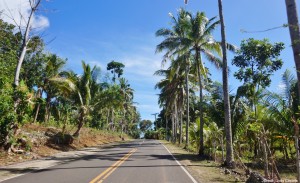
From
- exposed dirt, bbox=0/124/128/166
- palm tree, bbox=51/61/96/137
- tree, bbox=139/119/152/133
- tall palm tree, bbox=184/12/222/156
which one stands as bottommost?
exposed dirt, bbox=0/124/128/166

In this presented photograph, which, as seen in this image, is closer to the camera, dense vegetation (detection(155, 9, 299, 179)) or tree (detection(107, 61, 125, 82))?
dense vegetation (detection(155, 9, 299, 179))

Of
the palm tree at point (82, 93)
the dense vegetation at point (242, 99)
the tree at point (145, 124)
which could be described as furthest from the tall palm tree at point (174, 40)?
the tree at point (145, 124)

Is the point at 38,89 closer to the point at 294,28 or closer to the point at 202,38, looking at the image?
the point at 202,38

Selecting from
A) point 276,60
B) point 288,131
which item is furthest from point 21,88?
point 276,60

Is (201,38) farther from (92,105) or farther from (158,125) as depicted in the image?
(158,125)

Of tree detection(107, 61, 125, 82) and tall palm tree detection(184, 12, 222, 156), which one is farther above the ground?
tree detection(107, 61, 125, 82)

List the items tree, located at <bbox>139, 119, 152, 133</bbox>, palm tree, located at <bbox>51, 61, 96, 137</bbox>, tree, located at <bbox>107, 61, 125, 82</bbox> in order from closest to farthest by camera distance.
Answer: palm tree, located at <bbox>51, 61, 96, 137</bbox> → tree, located at <bbox>107, 61, 125, 82</bbox> → tree, located at <bbox>139, 119, 152, 133</bbox>

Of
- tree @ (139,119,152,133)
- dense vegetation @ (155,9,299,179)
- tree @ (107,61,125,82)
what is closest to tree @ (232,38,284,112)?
dense vegetation @ (155,9,299,179)

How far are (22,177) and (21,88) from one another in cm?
737

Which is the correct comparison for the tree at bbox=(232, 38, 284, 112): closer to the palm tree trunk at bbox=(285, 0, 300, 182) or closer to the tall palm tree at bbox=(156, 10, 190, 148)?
the tall palm tree at bbox=(156, 10, 190, 148)

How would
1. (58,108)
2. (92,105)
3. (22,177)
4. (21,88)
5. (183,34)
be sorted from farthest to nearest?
(58,108) < (92,105) < (183,34) < (21,88) < (22,177)

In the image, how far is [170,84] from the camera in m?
42.5

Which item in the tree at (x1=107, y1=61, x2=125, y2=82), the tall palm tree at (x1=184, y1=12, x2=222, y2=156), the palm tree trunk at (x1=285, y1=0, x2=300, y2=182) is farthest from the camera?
the tree at (x1=107, y1=61, x2=125, y2=82)

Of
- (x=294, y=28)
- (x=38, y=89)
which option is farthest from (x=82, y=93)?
(x=294, y=28)
